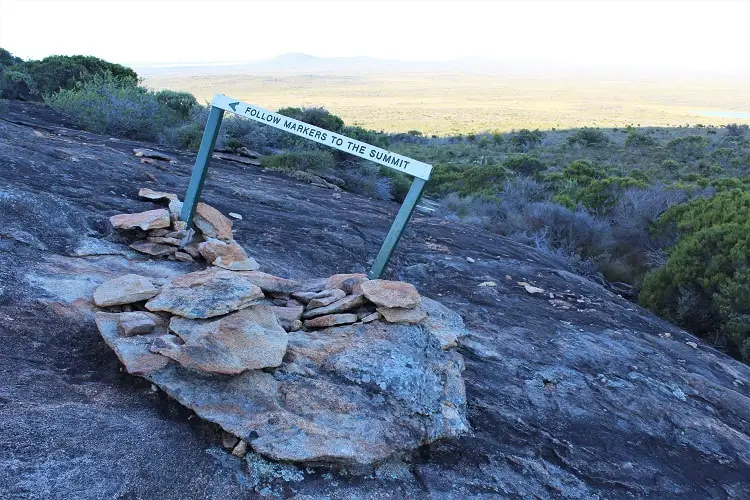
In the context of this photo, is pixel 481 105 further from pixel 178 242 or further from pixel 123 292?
pixel 123 292

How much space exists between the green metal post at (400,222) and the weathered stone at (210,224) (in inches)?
59.7

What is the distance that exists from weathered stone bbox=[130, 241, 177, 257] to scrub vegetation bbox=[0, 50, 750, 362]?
5.81 m

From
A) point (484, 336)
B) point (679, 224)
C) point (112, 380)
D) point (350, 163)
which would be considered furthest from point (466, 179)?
point (112, 380)

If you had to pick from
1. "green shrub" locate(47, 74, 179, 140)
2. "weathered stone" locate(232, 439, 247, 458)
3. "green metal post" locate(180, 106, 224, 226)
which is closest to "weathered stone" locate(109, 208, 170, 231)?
"green metal post" locate(180, 106, 224, 226)

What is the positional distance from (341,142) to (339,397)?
2.50 meters

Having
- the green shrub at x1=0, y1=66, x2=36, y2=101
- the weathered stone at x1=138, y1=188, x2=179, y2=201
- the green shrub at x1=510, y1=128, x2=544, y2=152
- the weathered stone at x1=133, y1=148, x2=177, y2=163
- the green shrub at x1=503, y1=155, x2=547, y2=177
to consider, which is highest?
the green shrub at x1=0, y1=66, x2=36, y2=101

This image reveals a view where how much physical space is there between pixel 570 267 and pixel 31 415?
24.4 ft

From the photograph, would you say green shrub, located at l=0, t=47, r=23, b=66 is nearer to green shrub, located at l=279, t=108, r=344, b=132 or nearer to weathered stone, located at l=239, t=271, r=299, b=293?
green shrub, located at l=279, t=108, r=344, b=132

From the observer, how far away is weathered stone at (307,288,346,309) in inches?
165

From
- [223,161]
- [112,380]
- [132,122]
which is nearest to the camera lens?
[112,380]

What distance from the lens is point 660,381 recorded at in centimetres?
482

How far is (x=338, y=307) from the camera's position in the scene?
408cm

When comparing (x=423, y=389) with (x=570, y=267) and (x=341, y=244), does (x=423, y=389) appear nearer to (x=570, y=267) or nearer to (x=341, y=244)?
(x=341, y=244)

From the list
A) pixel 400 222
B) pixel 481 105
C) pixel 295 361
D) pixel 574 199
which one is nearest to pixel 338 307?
pixel 295 361
